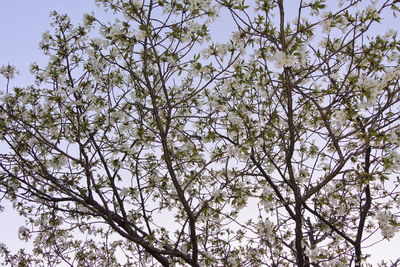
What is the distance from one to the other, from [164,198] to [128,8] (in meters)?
2.28

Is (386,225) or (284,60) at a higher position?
(284,60)

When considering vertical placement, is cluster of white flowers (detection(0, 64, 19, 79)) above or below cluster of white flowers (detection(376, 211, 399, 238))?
above

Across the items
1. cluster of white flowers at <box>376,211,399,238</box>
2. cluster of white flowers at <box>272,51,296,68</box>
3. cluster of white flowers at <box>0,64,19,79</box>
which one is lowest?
cluster of white flowers at <box>376,211,399,238</box>

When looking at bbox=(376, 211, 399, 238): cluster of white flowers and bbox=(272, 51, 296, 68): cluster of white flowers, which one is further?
bbox=(376, 211, 399, 238): cluster of white flowers

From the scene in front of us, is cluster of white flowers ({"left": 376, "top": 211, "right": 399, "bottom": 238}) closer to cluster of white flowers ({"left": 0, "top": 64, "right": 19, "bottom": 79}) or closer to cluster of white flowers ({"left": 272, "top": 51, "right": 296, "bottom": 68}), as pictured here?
cluster of white flowers ({"left": 272, "top": 51, "right": 296, "bottom": 68})

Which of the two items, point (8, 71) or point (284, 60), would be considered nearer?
point (284, 60)

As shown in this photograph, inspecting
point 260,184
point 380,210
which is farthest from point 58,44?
point 380,210

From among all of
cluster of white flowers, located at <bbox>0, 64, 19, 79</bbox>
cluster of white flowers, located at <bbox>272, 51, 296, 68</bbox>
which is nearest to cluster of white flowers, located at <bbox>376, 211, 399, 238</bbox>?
cluster of white flowers, located at <bbox>272, 51, 296, 68</bbox>

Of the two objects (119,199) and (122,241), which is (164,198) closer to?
(119,199)

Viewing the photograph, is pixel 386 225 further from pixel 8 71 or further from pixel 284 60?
pixel 8 71

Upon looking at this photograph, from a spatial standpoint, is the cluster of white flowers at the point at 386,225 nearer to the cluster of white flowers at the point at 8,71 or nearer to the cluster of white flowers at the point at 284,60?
the cluster of white flowers at the point at 284,60

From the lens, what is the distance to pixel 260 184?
17.5 feet

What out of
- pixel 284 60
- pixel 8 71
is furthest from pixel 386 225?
pixel 8 71

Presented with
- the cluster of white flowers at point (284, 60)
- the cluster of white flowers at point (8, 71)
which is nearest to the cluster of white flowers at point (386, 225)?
the cluster of white flowers at point (284, 60)
